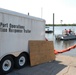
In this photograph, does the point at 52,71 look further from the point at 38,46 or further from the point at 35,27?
the point at 35,27

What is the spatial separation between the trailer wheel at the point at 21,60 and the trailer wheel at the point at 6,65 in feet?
1.39

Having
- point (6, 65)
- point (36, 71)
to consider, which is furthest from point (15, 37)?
point (36, 71)

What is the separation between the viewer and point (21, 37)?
9672 millimetres

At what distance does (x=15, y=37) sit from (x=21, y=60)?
145 cm

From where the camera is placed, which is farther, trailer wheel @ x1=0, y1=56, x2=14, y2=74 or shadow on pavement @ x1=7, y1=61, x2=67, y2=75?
shadow on pavement @ x1=7, y1=61, x2=67, y2=75

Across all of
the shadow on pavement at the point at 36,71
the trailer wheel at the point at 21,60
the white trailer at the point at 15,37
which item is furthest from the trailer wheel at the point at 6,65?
the trailer wheel at the point at 21,60

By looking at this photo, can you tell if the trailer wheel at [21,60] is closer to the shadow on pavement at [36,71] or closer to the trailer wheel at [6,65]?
the shadow on pavement at [36,71]

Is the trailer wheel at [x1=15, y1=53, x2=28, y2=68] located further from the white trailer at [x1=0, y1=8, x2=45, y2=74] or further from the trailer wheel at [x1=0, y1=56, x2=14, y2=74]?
the trailer wheel at [x1=0, y1=56, x2=14, y2=74]

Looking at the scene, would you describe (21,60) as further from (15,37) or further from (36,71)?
(15,37)

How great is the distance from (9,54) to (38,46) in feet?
8.65

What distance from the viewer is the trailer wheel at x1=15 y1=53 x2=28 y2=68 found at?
9460 millimetres

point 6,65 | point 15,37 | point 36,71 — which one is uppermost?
point 15,37

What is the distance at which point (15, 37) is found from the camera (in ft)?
30.1

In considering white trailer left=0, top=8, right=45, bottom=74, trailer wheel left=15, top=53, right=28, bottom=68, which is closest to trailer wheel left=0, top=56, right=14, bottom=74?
white trailer left=0, top=8, right=45, bottom=74
